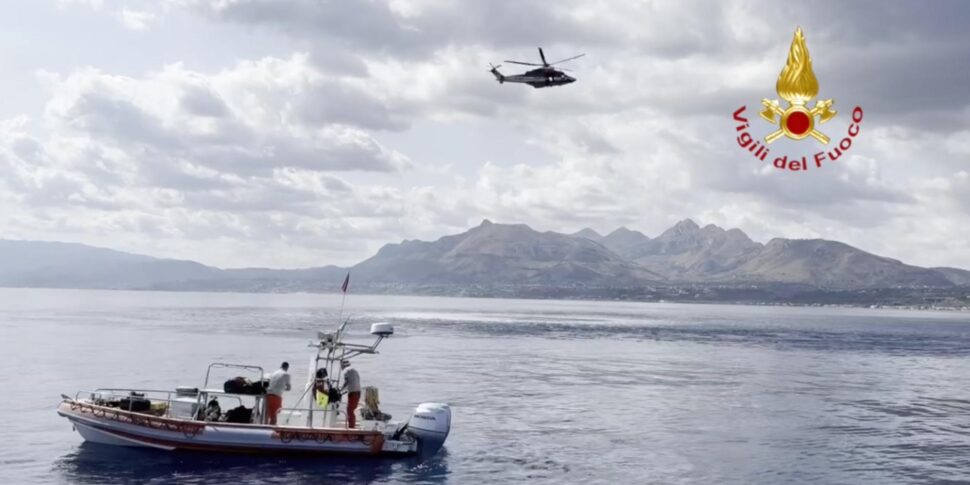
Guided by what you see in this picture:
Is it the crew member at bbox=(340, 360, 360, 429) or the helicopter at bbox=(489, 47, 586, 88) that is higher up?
the helicopter at bbox=(489, 47, 586, 88)

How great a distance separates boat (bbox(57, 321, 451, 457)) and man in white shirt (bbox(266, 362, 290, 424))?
0.24 meters

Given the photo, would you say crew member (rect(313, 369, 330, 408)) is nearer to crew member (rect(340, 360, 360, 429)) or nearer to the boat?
the boat

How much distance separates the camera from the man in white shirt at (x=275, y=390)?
124ft

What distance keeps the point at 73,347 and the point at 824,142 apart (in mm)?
96768

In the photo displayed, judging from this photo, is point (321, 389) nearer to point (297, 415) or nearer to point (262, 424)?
point (297, 415)

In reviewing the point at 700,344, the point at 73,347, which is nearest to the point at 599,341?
the point at 700,344

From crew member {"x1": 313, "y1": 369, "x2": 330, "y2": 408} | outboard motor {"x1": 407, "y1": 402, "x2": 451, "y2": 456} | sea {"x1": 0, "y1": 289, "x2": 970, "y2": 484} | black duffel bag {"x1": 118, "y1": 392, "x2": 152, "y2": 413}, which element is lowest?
sea {"x1": 0, "y1": 289, "x2": 970, "y2": 484}

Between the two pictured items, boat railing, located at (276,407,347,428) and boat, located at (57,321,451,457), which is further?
boat railing, located at (276,407,347,428)

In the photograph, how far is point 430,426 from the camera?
127 ft

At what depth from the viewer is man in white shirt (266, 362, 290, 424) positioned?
124 feet

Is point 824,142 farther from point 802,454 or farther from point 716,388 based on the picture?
point 716,388

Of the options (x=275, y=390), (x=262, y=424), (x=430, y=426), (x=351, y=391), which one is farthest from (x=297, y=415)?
(x=430, y=426)

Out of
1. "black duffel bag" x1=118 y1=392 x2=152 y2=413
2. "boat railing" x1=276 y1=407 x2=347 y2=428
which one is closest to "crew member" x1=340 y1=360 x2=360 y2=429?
"boat railing" x1=276 y1=407 x2=347 y2=428

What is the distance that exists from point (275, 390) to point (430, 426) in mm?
7513
